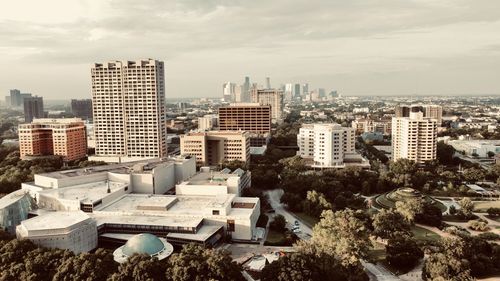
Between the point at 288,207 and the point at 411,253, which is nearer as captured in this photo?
the point at 411,253

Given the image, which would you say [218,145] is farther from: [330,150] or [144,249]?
[144,249]

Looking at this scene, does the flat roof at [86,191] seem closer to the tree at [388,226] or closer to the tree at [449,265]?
the tree at [388,226]

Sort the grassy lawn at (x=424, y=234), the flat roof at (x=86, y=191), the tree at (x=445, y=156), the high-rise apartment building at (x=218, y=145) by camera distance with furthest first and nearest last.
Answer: the tree at (x=445, y=156) → the high-rise apartment building at (x=218, y=145) → the flat roof at (x=86, y=191) → the grassy lawn at (x=424, y=234)

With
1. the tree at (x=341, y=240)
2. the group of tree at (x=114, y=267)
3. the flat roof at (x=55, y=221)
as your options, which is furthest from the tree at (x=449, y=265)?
the flat roof at (x=55, y=221)

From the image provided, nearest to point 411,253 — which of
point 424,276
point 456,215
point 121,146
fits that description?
point 424,276

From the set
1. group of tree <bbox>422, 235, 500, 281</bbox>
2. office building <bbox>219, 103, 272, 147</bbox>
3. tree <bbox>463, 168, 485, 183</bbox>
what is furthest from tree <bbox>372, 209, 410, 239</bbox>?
office building <bbox>219, 103, 272, 147</bbox>

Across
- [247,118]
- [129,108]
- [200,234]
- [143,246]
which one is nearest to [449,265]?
[200,234]

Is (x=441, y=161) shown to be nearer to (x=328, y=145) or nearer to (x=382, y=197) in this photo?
(x=328, y=145)
